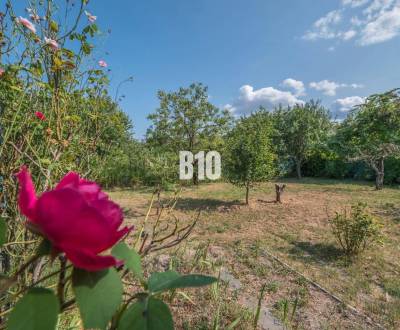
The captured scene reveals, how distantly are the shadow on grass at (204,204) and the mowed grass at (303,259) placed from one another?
0.11ft

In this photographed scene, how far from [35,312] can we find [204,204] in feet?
27.1

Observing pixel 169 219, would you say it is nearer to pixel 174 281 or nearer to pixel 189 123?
pixel 174 281

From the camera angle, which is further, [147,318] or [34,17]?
[34,17]

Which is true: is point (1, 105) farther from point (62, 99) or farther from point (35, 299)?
point (35, 299)

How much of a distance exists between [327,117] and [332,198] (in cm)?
1020


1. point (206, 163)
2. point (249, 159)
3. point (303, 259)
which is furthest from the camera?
point (206, 163)

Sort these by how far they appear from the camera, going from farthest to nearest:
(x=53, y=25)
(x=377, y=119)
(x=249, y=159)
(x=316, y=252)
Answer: (x=249, y=159), (x=316, y=252), (x=377, y=119), (x=53, y=25)

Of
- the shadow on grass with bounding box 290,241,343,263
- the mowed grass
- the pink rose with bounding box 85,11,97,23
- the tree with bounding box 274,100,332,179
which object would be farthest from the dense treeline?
the pink rose with bounding box 85,11,97,23

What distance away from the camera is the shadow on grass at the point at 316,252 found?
13.9ft

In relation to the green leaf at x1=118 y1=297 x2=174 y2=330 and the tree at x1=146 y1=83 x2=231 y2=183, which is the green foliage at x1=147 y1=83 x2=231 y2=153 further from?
the green leaf at x1=118 y1=297 x2=174 y2=330

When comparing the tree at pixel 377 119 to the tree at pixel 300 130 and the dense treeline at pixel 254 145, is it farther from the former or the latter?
the tree at pixel 300 130

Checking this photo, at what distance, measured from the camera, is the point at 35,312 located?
24 centimetres

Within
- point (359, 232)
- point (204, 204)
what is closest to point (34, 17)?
point (359, 232)

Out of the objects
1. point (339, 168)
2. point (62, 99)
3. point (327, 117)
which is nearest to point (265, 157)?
point (62, 99)
